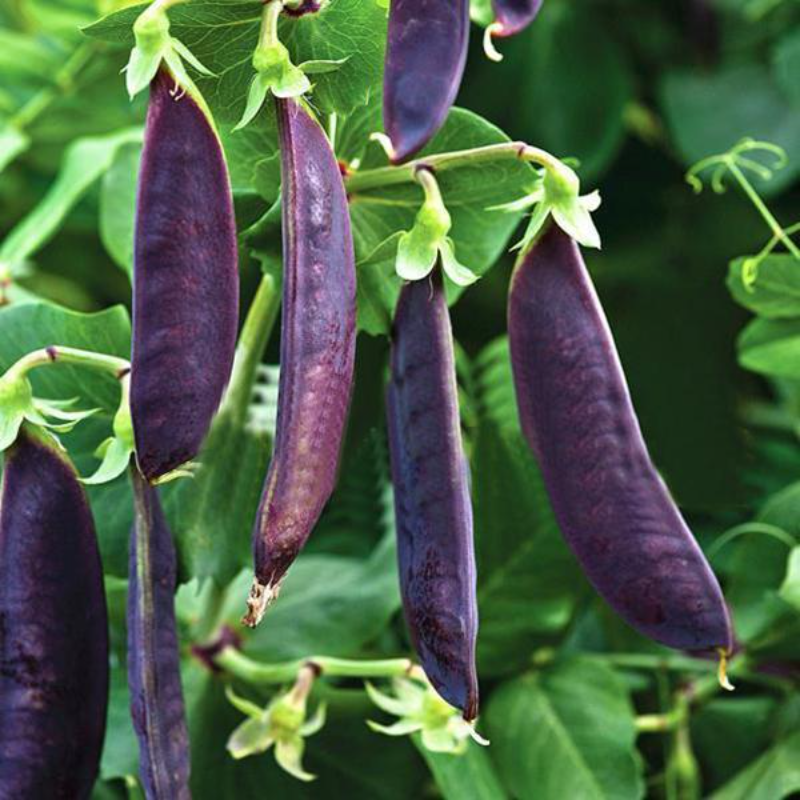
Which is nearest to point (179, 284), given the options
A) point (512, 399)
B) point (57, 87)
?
point (512, 399)

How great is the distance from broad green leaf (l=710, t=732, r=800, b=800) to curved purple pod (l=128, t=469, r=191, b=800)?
13.6 inches

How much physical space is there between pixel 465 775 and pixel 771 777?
0.60 feet

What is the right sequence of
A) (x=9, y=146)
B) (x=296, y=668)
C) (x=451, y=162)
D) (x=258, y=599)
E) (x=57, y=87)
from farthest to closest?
(x=57, y=87), (x=9, y=146), (x=296, y=668), (x=451, y=162), (x=258, y=599)

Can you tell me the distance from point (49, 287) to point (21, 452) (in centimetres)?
90

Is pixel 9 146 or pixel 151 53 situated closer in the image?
pixel 151 53

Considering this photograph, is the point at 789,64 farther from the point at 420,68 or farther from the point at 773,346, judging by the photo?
the point at 420,68

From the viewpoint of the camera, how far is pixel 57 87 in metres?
1.17

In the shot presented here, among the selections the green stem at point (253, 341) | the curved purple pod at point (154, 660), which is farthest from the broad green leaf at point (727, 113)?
the curved purple pod at point (154, 660)

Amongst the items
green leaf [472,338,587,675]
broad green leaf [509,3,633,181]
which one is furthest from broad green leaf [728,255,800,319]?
broad green leaf [509,3,633,181]

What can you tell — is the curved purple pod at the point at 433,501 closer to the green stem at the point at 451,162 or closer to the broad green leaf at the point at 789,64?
the green stem at the point at 451,162

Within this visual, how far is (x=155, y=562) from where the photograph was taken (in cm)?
61

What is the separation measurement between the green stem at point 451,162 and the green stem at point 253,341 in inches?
2.9

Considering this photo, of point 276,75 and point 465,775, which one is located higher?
point 276,75

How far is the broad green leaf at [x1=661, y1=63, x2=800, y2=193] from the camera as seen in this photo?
1189 mm
